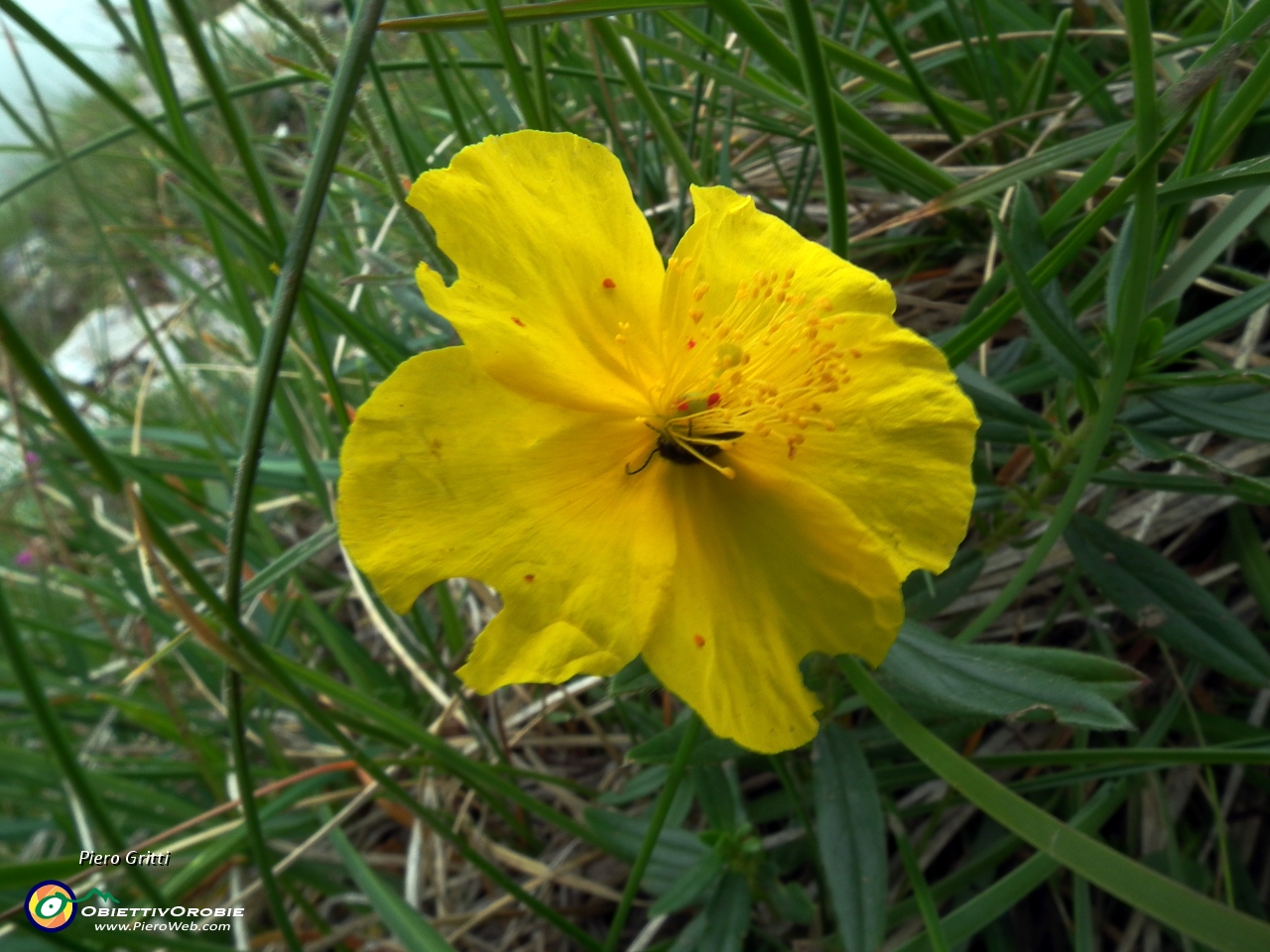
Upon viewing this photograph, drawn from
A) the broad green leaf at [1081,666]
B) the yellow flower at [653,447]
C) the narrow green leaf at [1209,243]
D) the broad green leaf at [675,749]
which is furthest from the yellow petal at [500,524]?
the narrow green leaf at [1209,243]

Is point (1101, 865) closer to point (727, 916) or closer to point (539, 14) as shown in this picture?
point (727, 916)

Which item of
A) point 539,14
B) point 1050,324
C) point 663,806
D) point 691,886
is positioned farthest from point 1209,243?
point 691,886

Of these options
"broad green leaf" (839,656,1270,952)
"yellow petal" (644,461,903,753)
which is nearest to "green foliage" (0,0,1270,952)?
"broad green leaf" (839,656,1270,952)

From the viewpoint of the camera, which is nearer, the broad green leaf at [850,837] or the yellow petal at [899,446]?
the yellow petal at [899,446]

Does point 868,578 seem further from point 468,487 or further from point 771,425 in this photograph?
point 468,487

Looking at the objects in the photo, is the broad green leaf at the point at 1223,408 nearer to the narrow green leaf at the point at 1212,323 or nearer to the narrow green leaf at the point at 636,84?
the narrow green leaf at the point at 1212,323

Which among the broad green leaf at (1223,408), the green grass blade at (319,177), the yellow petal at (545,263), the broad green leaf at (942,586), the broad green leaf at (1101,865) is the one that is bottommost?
the broad green leaf at (942,586)

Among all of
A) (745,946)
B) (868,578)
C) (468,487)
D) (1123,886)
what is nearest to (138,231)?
(468,487)
